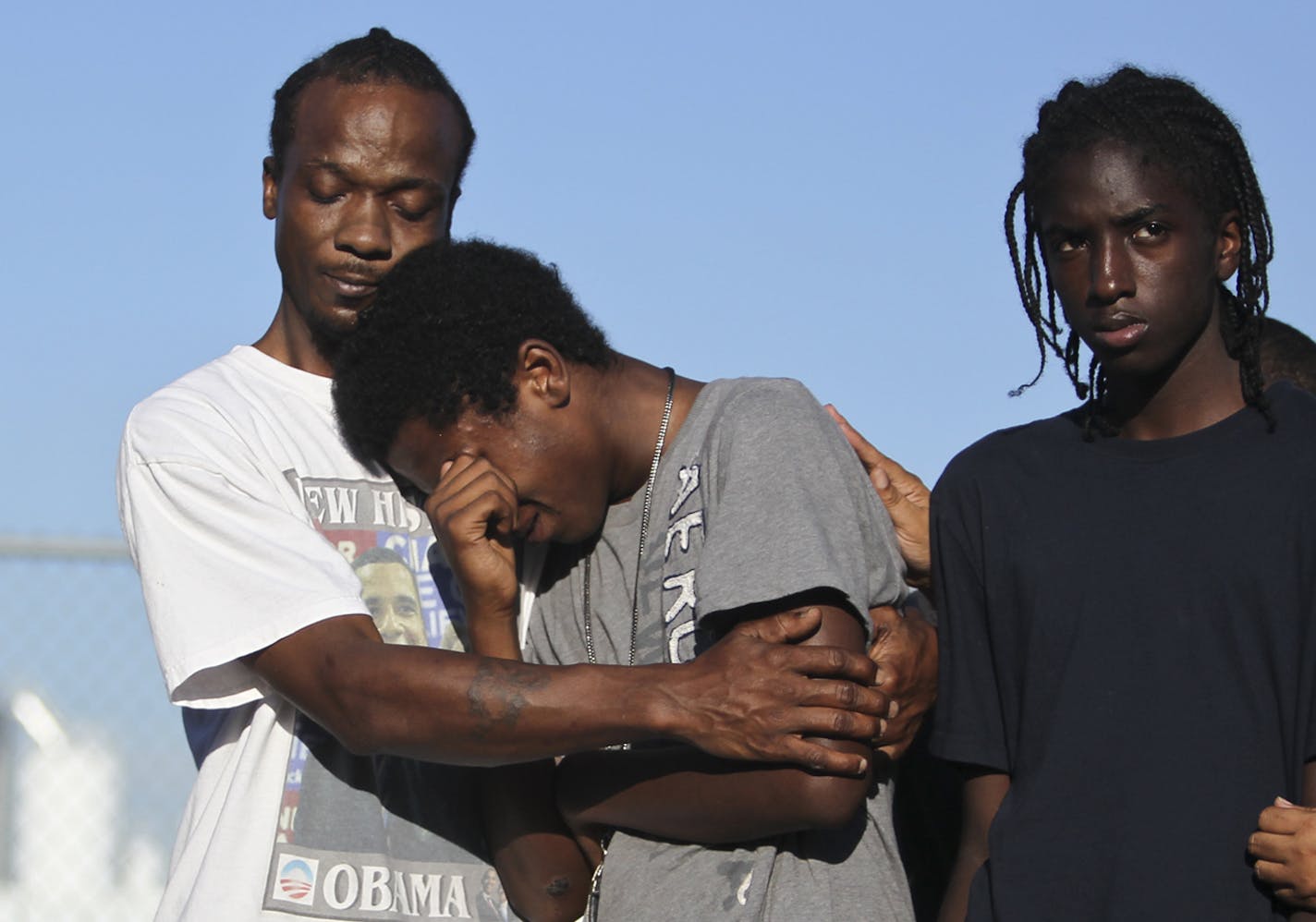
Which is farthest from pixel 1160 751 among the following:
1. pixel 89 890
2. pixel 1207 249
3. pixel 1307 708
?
pixel 89 890

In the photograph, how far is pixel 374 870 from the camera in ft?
10.4

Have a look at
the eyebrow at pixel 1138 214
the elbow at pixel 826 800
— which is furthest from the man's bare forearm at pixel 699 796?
the eyebrow at pixel 1138 214

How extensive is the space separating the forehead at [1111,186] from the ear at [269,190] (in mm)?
1614

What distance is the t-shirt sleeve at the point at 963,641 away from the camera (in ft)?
10.3

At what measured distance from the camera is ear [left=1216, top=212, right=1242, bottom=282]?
10.3ft

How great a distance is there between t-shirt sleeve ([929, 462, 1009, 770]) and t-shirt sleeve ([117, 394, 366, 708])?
3.44 ft

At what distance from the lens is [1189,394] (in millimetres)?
3086

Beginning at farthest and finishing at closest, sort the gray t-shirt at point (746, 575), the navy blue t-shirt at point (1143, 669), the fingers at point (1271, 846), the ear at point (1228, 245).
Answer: the ear at point (1228, 245) < the gray t-shirt at point (746, 575) < the navy blue t-shirt at point (1143, 669) < the fingers at point (1271, 846)

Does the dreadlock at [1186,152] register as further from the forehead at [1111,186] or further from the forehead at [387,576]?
the forehead at [387,576]

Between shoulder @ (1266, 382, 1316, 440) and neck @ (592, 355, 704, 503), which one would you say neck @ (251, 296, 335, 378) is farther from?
shoulder @ (1266, 382, 1316, 440)

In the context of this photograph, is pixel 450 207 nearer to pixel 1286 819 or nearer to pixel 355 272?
pixel 355 272

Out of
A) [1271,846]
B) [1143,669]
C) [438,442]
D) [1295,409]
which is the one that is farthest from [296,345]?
[1271,846]

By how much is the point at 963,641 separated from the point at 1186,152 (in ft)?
3.10

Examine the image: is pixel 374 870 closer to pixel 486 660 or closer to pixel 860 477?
pixel 486 660
